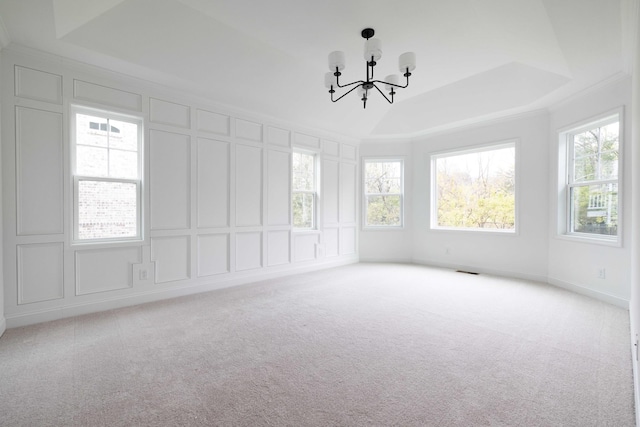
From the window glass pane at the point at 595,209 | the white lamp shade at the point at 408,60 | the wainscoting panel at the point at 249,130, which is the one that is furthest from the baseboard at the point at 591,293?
the wainscoting panel at the point at 249,130

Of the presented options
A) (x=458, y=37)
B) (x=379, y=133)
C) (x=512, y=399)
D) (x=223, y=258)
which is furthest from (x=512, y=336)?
(x=379, y=133)

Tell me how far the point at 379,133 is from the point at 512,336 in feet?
14.0

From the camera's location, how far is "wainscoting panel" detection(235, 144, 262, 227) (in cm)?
439

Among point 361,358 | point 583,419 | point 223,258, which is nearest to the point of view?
point 583,419

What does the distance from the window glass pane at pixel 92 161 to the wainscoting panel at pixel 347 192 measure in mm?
3837

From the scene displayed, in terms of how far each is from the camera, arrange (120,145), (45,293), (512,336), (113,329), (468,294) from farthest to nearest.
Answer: (468,294) → (120,145) → (45,293) → (113,329) → (512,336)

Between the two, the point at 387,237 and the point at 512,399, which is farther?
the point at 387,237

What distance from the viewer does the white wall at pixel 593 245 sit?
10.8 feet

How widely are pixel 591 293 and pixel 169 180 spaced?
5478 millimetres

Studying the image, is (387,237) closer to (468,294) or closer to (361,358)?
(468,294)

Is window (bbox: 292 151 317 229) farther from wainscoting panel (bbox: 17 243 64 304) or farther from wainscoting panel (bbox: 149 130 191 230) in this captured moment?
wainscoting panel (bbox: 17 243 64 304)

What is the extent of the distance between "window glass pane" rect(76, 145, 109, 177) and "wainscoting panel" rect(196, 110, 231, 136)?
1.14 m

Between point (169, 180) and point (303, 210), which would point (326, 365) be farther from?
point (303, 210)

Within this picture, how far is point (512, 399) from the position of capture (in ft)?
5.72
